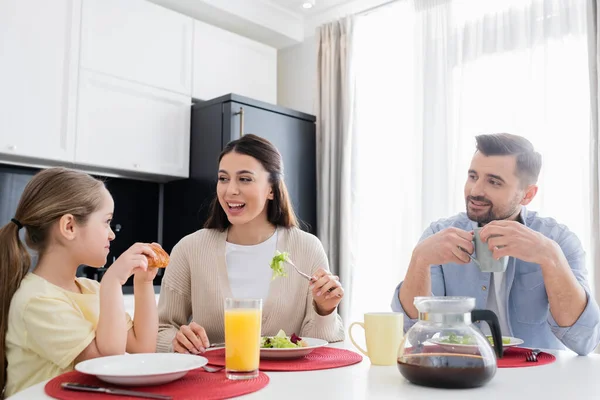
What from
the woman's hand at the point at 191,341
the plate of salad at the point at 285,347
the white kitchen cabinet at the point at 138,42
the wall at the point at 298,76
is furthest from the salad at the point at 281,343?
the wall at the point at 298,76

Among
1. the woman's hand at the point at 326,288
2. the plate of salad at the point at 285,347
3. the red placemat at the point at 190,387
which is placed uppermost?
the woman's hand at the point at 326,288

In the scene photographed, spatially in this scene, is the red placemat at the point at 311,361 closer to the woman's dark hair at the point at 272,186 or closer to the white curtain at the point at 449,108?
the woman's dark hair at the point at 272,186

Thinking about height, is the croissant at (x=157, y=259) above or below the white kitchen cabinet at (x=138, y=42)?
below

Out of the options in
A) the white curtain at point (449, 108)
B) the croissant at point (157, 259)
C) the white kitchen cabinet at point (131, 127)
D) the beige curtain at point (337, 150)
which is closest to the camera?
the croissant at point (157, 259)

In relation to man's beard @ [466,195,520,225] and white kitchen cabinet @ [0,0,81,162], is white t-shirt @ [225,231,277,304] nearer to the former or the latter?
man's beard @ [466,195,520,225]

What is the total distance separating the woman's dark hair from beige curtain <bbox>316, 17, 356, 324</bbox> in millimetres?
1635

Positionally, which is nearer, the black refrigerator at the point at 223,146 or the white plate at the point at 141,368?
the white plate at the point at 141,368

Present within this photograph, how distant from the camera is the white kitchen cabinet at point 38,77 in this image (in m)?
2.66

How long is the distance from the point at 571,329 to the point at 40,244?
131 centimetres

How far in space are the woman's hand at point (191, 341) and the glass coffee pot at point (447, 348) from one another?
1.65 ft

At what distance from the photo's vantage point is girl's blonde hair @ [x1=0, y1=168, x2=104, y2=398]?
1.29 m

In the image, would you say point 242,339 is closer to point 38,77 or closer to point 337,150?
point 38,77

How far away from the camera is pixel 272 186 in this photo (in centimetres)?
197

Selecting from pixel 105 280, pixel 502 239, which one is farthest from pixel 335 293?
pixel 105 280
